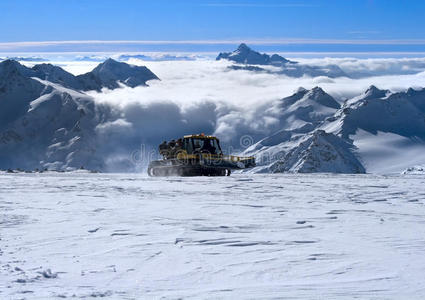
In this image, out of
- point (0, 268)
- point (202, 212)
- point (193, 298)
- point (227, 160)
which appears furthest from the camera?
point (227, 160)

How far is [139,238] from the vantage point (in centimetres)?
1146

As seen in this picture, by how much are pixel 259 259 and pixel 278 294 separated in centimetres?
191

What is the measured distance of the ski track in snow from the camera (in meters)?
8.03

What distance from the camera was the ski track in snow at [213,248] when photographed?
26.3 feet

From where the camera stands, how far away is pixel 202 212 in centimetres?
1541

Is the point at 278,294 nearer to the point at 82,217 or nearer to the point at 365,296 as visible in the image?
the point at 365,296

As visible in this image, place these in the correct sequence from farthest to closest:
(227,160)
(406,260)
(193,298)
→ (227,160) → (406,260) → (193,298)

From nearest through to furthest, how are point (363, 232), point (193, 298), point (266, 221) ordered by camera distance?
point (193, 298), point (363, 232), point (266, 221)

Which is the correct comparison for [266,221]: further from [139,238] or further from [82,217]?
[82,217]

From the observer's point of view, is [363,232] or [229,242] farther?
[363,232]

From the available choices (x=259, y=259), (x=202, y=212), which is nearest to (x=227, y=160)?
(x=202, y=212)

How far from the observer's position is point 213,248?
1058 cm

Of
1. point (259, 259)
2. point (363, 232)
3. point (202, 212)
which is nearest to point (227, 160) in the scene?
point (202, 212)

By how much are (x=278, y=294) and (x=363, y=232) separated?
5093 millimetres
